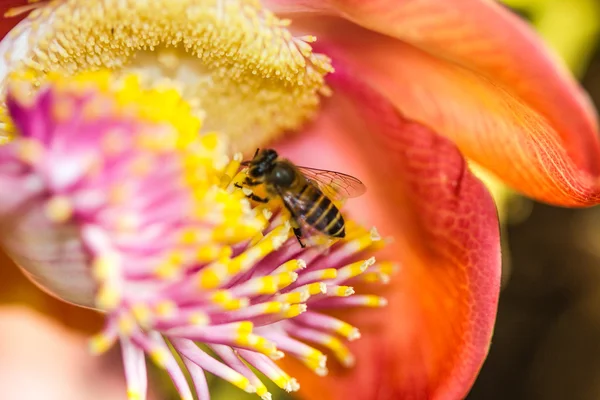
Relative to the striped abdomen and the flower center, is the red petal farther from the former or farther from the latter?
the striped abdomen

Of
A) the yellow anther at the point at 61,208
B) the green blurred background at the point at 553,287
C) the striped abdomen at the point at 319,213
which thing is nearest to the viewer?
the yellow anther at the point at 61,208

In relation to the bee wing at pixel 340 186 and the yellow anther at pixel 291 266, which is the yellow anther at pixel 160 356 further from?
the bee wing at pixel 340 186

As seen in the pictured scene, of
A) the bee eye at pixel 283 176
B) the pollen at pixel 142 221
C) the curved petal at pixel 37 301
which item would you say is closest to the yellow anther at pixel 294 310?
the pollen at pixel 142 221

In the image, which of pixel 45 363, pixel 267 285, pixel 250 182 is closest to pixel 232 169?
pixel 250 182

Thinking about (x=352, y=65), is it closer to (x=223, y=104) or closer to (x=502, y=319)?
(x=223, y=104)

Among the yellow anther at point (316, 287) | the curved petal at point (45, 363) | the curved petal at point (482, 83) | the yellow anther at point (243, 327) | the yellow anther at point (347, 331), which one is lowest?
the curved petal at point (45, 363)

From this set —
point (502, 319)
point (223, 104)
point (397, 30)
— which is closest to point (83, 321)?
point (223, 104)

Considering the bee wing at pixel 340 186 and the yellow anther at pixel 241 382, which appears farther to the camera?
the bee wing at pixel 340 186

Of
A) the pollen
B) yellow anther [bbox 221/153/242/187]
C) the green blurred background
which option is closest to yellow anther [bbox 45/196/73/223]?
the pollen
